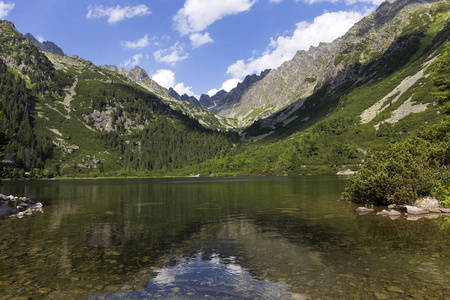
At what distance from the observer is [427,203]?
116 ft

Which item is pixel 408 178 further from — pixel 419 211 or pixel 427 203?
pixel 419 211

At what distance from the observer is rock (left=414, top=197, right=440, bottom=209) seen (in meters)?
34.8

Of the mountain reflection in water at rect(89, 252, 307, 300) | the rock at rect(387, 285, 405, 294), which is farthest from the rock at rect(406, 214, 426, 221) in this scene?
the mountain reflection in water at rect(89, 252, 307, 300)

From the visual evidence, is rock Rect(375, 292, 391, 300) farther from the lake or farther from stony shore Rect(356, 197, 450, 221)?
stony shore Rect(356, 197, 450, 221)

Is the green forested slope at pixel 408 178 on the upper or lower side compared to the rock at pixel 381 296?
upper

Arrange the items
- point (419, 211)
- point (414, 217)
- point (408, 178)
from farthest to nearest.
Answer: point (408, 178) → point (419, 211) → point (414, 217)

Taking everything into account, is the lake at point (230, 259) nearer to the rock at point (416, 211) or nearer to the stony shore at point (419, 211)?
the stony shore at point (419, 211)

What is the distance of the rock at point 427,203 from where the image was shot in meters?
34.8

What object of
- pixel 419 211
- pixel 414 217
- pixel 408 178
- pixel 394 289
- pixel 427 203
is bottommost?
pixel 414 217

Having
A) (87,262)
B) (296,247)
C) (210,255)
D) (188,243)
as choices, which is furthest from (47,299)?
(296,247)

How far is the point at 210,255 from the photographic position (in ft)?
63.8

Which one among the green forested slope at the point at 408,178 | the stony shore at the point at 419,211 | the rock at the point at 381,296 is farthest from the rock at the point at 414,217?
the rock at the point at 381,296

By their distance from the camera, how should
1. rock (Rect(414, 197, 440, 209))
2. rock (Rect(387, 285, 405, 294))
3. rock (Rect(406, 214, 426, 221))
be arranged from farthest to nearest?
rock (Rect(414, 197, 440, 209)) → rock (Rect(406, 214, 426, 221)) → rock (Rect(387, 285, 405, 294))

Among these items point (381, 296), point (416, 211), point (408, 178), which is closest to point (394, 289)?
point (381, 296)
